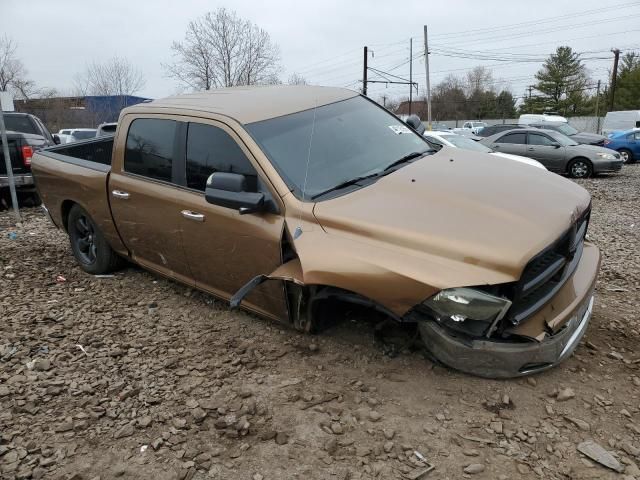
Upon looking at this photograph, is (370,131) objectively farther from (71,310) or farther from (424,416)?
(71,310)

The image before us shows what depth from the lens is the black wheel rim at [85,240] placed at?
5.24m

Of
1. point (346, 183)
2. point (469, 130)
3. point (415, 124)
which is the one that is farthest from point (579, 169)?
point (469, 130)

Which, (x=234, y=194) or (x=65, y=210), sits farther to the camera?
(x=65, y=210)

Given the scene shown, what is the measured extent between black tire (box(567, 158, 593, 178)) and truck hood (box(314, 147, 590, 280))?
12260 millimetres

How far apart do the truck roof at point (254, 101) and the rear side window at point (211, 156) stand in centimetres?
16

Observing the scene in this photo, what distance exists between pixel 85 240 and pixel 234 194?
9.74 ft

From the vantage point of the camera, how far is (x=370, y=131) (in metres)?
3.99

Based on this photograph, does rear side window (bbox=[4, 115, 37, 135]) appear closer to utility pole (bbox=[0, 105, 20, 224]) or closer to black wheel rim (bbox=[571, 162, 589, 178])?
utility pole (bbox=[0, 105, 20, 224])

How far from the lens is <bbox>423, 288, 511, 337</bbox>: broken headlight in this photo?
2490 mm

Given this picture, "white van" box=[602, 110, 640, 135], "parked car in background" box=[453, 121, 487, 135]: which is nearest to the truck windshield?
"parked car in background" box=[453, 121, 487, 135]

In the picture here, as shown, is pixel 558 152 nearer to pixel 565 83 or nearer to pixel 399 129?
pixel 399 129

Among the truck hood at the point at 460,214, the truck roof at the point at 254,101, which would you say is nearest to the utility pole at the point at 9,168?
the truck roof at the point at 254,101

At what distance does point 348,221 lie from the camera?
2949 millimetres

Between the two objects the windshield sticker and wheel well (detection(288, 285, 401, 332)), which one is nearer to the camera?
wheel well (detection(288, 285, 401, 332))
